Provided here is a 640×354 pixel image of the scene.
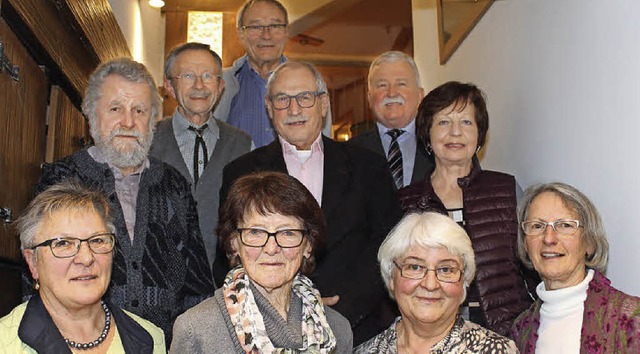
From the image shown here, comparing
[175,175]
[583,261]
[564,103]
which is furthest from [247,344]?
[564,103]

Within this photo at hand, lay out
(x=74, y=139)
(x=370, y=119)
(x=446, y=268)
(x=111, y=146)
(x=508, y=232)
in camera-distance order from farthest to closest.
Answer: (x=370, y=119) < (x=74, y=139) < (x=508, y=232) < (x=111, y=146) < (x=446, y=268)

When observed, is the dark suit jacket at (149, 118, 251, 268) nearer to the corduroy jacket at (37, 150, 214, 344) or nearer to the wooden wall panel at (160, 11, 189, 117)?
the corduroy jacket at (37, 150, 214, 344)

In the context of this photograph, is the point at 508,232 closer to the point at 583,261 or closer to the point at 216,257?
the point at 583,261

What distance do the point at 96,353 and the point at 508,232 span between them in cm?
169

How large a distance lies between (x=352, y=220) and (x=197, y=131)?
38.3 inches

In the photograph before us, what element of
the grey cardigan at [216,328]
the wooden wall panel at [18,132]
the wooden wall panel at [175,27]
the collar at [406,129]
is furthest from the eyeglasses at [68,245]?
the wooden wall panel at [175,27]

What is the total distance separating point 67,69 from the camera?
3.94 m

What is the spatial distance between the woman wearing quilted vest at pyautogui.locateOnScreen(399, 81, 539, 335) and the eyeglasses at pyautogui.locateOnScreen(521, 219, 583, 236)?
1.10 feet

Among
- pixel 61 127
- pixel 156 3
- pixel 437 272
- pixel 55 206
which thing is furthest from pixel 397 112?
pixel 156 3

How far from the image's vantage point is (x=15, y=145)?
3141mm

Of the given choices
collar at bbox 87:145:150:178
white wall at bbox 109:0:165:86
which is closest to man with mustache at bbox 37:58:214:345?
collar at bbox 87:145:150:178

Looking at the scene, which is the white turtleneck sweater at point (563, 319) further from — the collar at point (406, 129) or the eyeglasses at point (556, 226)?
the collar at point (406, 129)

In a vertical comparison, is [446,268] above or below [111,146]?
below

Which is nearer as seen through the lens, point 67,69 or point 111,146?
point 111,146
